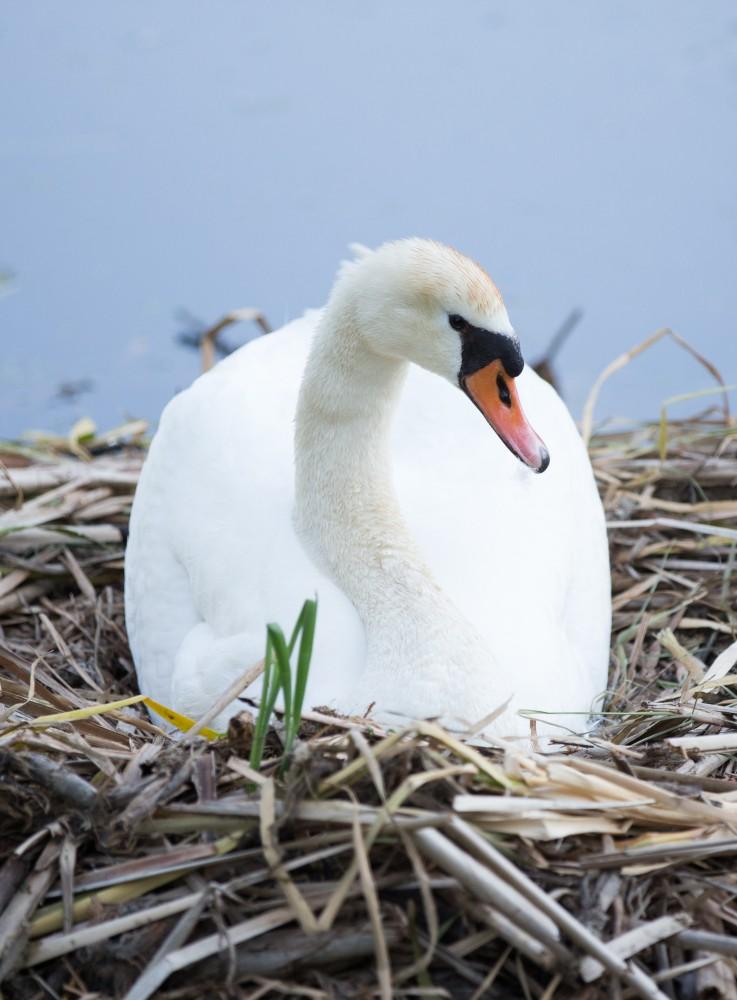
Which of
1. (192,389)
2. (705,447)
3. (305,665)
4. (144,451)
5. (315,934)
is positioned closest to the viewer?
(315,934)

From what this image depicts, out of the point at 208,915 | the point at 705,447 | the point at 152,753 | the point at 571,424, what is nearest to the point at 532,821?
the point at 208,915

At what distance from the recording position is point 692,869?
2.22 m

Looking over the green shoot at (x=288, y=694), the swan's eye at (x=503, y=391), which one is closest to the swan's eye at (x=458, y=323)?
the swan's eye at (x=503, y=391)

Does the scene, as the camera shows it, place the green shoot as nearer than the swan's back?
Yes

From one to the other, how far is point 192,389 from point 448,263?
123cm

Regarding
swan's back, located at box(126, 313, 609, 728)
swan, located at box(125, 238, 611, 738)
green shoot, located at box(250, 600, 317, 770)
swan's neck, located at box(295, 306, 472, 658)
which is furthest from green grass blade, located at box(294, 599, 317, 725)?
swan's neck, located at box(295, 306, 472, 658)

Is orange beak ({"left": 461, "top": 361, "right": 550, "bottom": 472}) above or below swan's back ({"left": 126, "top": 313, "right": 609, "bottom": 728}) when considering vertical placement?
above

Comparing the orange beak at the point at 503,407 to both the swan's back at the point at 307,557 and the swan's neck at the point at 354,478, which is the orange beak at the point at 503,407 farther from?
the swan's back at the point at 307,557

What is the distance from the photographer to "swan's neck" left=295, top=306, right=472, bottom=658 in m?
2.96

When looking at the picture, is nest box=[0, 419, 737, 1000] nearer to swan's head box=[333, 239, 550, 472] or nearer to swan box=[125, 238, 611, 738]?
swan box=[125, 238, 611, 738]

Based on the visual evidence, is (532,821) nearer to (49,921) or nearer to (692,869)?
(692,869)

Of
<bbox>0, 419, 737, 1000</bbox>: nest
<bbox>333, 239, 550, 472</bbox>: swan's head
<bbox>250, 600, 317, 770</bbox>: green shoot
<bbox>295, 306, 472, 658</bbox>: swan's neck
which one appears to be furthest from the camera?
<bbox>295, 306, 472, 658</bbox>: swan's neck

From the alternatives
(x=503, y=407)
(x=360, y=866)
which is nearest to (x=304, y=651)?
(x=360, y=866)

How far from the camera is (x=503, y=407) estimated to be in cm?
278
